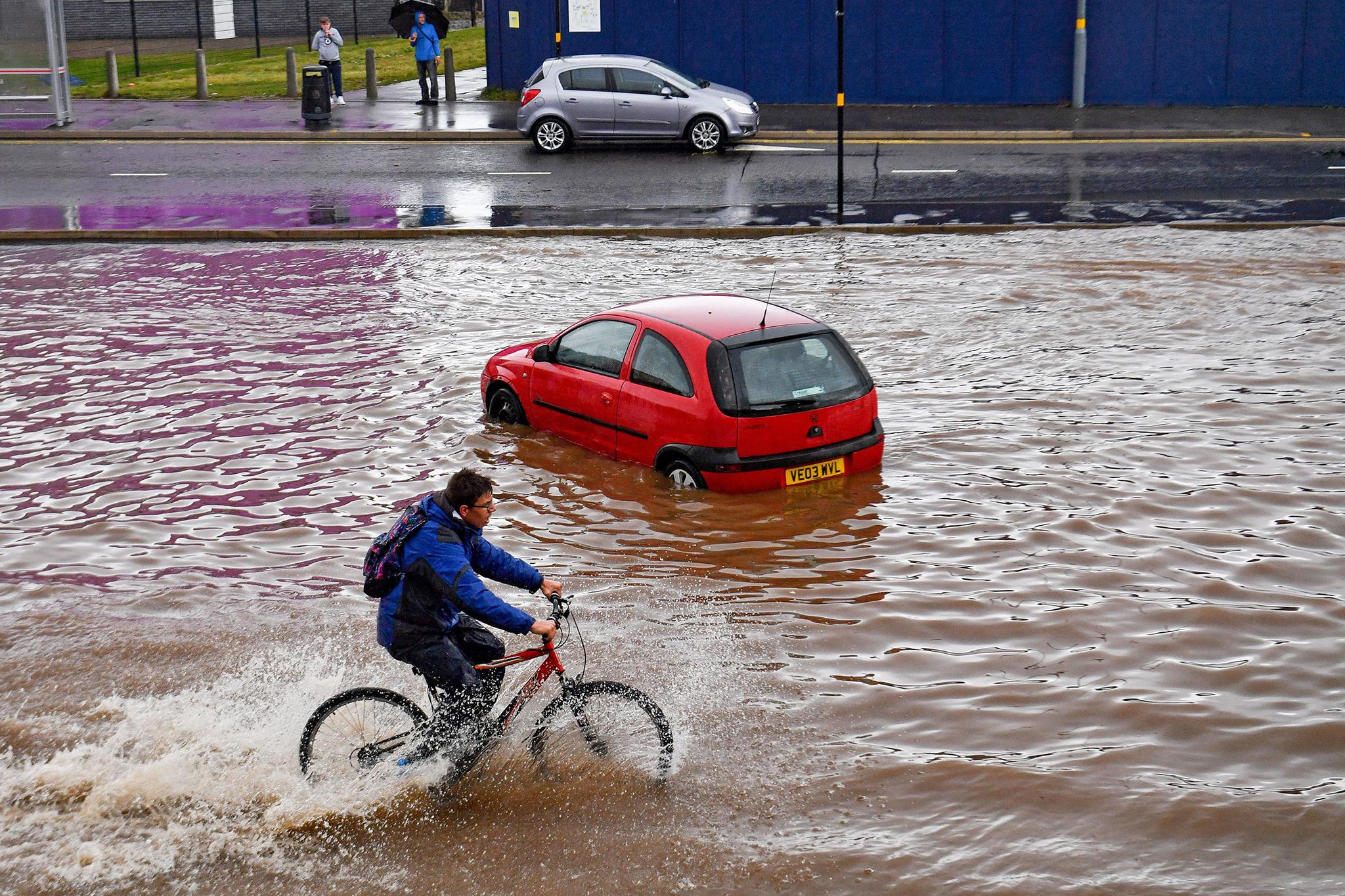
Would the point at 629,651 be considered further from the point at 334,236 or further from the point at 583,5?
the point at 583,5

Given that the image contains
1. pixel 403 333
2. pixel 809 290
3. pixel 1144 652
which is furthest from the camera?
pixel 809 290

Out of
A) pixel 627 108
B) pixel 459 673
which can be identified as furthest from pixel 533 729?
pixel 627 108

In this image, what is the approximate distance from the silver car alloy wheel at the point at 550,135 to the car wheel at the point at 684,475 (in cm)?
1634

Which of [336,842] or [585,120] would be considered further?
[585,120]

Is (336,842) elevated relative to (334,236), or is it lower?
lower

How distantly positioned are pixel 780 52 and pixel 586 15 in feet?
14.6

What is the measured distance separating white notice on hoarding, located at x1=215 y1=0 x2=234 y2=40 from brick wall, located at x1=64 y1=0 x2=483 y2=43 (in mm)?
133

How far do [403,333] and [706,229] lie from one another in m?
5.81

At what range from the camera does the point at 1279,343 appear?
13.4 metres

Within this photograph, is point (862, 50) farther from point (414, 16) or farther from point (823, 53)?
point (414, 16)

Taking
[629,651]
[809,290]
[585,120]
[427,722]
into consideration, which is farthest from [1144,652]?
[585,120]

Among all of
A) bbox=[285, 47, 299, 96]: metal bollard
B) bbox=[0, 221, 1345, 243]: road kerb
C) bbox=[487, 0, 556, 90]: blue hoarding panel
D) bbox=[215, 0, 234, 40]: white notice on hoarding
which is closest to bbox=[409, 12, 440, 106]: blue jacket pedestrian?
bbox=[487, 0, 556, 90]: blue hoarding panel

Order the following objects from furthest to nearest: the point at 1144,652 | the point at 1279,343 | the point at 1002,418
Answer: the point at 1279,343 → the point at 1002,418 → the point at 1144,652

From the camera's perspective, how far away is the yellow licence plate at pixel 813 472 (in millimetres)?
9969
